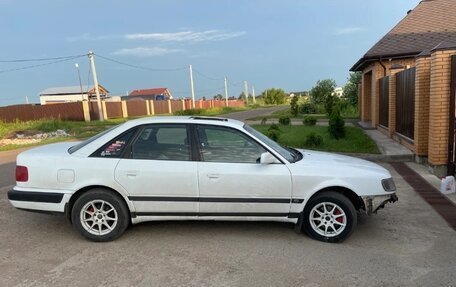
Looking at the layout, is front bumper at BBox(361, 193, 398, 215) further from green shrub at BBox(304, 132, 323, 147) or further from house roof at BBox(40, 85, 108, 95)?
house roof at BBox(40, 85, 108, 95)

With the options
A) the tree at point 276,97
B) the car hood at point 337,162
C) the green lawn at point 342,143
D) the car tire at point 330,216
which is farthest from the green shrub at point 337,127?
the tree at point 276,97

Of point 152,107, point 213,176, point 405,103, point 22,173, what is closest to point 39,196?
point 22,173

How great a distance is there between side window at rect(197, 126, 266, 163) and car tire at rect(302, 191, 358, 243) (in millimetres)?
881

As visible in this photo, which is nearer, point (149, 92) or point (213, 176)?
point (213, 176)

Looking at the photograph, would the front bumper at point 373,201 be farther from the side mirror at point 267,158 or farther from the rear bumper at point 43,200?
the rear bumper at point 43,200

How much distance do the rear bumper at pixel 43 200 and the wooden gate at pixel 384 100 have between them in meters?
12.0

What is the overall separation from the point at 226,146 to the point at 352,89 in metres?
29.7

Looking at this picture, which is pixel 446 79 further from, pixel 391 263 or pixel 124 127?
pixel 124 127

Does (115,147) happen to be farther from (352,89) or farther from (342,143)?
(352,89)

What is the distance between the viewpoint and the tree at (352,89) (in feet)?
102

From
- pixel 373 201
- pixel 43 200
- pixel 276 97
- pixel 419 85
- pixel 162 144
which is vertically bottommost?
pixel 276 97

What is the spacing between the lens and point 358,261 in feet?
13.8

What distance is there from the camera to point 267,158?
15.1 ft

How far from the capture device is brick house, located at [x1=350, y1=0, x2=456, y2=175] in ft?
25.7
